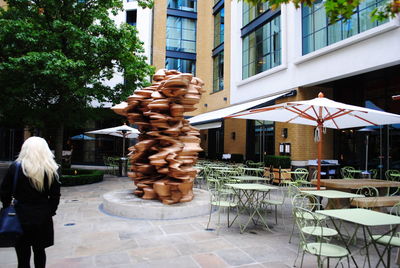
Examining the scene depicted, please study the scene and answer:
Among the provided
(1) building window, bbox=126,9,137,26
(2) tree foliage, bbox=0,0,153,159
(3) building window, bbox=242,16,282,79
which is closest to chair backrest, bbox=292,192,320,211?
(2) tree foliage, bbox=0,0,153,159

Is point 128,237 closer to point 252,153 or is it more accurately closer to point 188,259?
point 188,259

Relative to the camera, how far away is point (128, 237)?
16.7ft

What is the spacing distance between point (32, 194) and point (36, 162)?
0.32m

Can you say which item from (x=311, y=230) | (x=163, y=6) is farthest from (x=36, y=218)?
(x=163, y=6)

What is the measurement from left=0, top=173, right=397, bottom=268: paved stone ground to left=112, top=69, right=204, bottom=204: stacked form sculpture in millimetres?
1053

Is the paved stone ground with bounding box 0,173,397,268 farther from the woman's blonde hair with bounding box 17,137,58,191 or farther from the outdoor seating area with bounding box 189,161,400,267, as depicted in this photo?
the woman's blonde hair with bounding box 17,137,58,191

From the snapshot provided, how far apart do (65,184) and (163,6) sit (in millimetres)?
16181

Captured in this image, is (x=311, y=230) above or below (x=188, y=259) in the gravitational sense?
above

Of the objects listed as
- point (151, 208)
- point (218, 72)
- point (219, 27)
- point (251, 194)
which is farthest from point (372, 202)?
point (219, 27)

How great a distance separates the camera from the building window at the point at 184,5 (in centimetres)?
2298

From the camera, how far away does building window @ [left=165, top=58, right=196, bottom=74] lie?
2281 cm

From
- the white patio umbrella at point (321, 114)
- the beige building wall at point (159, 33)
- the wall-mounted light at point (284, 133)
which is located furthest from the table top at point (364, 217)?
the beige building wall at point (159, 33)

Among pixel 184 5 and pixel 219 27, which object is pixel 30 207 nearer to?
pixel 219 27

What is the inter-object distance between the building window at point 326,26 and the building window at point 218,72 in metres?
8.07
